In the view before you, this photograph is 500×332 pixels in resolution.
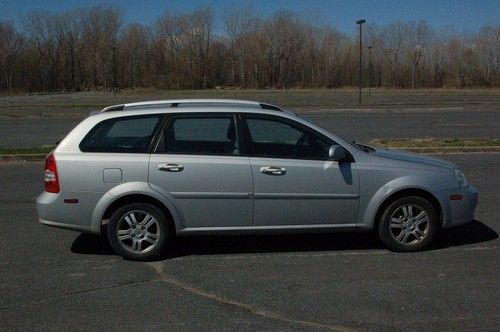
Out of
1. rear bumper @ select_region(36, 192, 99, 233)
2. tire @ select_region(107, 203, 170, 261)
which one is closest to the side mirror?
tire @ select_region(107, 203, 170, 261)

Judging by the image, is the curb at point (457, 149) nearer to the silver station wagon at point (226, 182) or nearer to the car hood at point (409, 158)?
the car hood at point (409, 158)

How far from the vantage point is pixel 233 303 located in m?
4.68

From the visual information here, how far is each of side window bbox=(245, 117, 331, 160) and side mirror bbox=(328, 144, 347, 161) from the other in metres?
0.13

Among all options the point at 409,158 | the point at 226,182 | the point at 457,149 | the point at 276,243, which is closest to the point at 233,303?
the point at 226,182

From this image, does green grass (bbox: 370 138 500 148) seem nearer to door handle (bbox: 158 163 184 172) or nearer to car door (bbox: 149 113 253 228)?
car door (bbox: 149 113 253 228)

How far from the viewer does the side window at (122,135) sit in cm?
581

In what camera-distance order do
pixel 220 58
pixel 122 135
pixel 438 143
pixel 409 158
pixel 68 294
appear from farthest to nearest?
1. pixel 220 58
2. pixel 438 143
3. pixel 409 158
4. pixel 122 135
5. pixel 68 294

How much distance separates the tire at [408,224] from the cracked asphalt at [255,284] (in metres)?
0.13

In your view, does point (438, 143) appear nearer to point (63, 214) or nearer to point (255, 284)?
point (255, 284)

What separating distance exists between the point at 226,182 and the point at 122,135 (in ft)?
3.93

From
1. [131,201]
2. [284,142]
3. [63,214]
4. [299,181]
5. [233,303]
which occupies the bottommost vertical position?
[233,303]

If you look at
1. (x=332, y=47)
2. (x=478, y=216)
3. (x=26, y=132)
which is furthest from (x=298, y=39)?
(x=478, y=216)

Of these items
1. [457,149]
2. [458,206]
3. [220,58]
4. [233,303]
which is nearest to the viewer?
[233,303]

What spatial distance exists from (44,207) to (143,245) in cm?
107
